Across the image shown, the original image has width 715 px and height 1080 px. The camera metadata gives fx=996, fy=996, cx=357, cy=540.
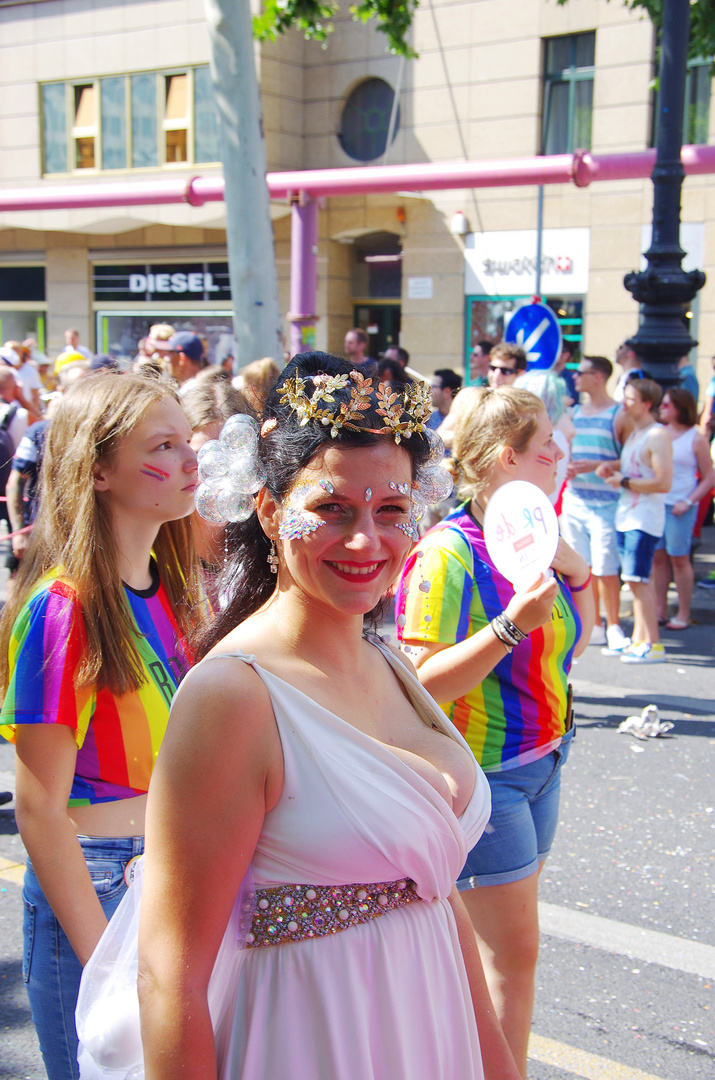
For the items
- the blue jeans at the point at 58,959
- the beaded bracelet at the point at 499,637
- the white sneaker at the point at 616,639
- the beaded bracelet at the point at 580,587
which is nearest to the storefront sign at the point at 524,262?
the white sneaker at the point at 616,639

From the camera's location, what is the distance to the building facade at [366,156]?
16.0m

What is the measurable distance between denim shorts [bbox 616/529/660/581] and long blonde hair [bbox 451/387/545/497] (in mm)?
4400

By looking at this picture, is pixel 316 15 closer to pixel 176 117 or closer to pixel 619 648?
pixel 619 648

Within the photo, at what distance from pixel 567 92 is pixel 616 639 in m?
12.3

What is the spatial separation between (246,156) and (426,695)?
7.39 meters

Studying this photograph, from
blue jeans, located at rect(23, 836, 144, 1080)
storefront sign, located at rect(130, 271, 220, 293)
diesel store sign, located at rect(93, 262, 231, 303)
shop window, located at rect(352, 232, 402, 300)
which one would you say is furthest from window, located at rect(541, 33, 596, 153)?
blue jeans, located at rect(23, 836, 144, 1080)

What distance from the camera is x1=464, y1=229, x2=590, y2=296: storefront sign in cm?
1633

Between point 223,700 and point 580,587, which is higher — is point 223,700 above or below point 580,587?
above

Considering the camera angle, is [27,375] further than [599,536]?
Yes

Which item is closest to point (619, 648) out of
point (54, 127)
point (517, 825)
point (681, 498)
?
point (681, 498)

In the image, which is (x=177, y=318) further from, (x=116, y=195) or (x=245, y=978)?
(x=245, y=978)

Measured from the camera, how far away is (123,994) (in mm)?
1536

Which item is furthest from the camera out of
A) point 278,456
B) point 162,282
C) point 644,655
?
point 162,282

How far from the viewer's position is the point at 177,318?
800 inches
